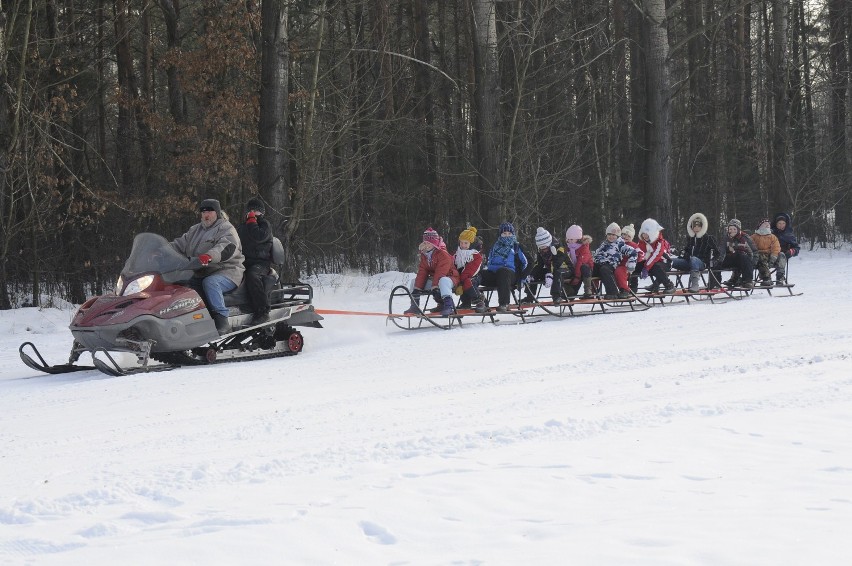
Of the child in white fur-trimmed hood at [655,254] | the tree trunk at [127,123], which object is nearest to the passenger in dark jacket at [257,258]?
the child in white fur-trimmed hood at [655,254]

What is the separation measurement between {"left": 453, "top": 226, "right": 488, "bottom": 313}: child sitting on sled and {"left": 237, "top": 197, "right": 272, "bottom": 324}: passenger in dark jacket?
3.21 m

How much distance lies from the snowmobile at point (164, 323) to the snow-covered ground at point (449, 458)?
0.34 m

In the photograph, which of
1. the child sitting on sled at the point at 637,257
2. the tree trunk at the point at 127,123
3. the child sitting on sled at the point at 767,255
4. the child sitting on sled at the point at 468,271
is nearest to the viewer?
the child sitting on sled at the point at 468,271

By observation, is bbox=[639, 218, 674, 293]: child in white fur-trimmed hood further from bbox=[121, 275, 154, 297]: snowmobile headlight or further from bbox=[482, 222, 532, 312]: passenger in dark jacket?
bbox=[121, 275, 154, 297]: snowmobile headlight

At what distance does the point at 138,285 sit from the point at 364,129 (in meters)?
11.4

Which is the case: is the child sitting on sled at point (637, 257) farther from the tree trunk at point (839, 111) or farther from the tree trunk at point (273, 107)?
the tree trunk at point (839, 111)

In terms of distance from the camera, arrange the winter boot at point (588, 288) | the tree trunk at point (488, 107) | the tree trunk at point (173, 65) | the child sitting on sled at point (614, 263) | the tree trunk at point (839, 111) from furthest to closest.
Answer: the tree trunk at point (839, 111) < the tree trunk at point (173, 65) < the tree trunk at point (488, 107) < the child sitting on sled at point (614, 263) < the winter boot at point (588, 288)

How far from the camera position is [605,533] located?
161 inches

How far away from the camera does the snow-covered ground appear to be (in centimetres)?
405

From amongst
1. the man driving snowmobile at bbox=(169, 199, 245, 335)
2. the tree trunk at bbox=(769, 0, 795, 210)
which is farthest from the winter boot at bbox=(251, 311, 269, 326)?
the tree trunk at bbox=(769, 0, 795, 210)

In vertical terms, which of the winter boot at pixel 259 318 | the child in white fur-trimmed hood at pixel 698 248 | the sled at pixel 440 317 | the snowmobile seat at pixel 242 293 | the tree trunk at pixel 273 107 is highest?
the tree trunk at pixel 273 107

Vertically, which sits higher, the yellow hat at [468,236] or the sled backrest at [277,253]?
the yellow hat at [468,236]

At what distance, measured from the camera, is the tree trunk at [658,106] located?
20.7m

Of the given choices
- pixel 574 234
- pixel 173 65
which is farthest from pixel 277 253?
pixel 173 65
